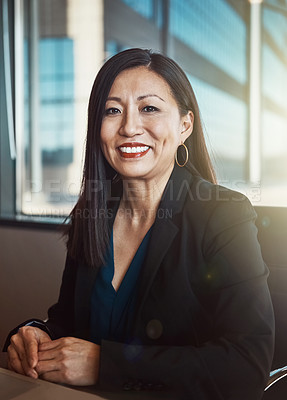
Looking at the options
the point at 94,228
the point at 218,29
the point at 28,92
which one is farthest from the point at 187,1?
the point at 94,228

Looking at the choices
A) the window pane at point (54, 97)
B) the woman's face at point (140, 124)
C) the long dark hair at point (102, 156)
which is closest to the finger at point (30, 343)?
the long dark hair at point (102, 156)

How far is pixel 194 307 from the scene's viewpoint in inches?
39.6

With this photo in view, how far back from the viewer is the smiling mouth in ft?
3.66

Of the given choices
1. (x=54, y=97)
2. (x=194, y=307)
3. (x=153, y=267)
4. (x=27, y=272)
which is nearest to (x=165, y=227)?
(x=153, y=267)

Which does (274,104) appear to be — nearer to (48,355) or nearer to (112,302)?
(112,302)

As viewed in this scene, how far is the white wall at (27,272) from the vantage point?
2.24 metres

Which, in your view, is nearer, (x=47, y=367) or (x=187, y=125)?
(x=47, y=367)

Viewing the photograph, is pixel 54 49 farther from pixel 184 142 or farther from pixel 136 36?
pixel 184 142

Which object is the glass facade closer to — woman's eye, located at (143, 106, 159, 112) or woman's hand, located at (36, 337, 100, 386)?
woman's eye, located at (143, 106, 159, 112)

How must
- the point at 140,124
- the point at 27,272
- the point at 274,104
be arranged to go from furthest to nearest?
1. the point at 274,104
2. the point at 27,272
3. the point at 140,124

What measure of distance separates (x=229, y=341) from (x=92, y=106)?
0.68 m

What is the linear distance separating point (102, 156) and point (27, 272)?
1373 mm

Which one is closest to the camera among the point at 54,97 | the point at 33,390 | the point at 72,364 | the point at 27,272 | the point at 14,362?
the point at 33,390

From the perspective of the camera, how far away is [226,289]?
3.01 feet
